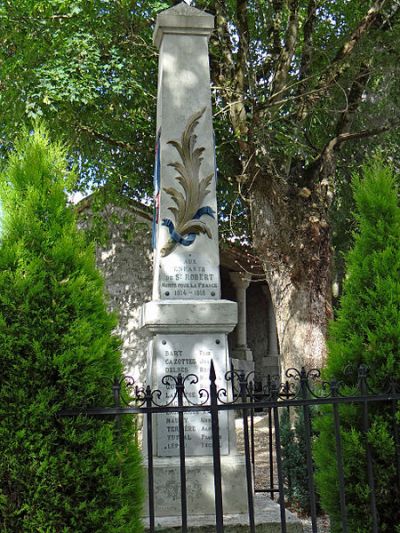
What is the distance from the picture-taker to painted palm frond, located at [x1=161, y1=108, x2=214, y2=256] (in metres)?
5.70

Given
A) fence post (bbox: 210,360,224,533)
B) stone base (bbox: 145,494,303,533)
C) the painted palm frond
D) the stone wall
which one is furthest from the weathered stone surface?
the stone wall

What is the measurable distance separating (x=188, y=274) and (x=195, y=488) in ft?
5.90

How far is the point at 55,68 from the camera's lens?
9.80 m

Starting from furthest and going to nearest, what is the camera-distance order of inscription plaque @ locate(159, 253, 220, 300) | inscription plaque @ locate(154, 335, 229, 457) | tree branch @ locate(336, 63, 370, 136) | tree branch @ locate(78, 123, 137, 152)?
tree branch @ locate(78, 123, 137, 152) < tree branch @ locate(336, 63, 370, 136) < inscription plaque @ locate(159, 253, 220, 300) < inscription plaque @ locate(154, 335, 229, 457)

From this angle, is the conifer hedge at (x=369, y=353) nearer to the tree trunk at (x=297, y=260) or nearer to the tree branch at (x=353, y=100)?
the tree trunk at (x=297, y=260)

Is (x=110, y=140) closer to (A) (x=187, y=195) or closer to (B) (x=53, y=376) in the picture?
(A) (x=187, y=195)

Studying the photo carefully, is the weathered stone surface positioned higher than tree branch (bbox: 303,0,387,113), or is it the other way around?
tree branch (bbox: 303,0,387,113)

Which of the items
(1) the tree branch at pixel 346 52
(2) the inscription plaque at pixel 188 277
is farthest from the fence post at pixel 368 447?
(1) the tree branch at pixel 346 52

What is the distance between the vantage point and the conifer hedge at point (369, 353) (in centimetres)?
381

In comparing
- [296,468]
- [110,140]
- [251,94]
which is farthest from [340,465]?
[110,140]

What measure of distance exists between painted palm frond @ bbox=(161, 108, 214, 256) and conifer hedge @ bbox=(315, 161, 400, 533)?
1808mm

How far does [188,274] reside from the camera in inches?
223

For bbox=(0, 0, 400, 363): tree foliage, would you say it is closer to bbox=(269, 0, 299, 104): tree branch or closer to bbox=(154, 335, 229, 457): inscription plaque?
bbox=(269, 0, 299, 104): tree branch

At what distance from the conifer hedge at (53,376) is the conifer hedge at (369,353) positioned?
127 centimetres
